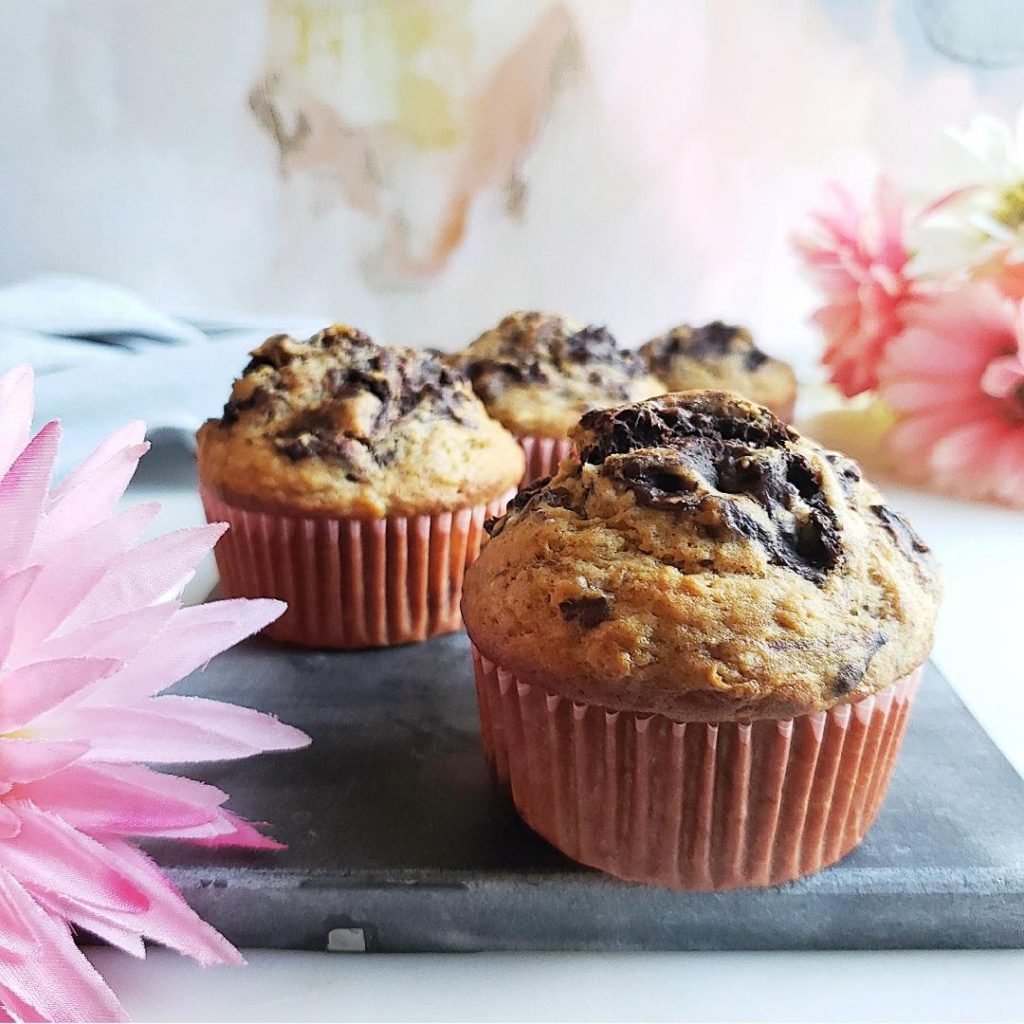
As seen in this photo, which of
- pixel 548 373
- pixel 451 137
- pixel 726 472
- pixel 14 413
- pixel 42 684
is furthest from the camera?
pixel 451 137

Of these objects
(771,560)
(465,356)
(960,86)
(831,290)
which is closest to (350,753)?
(771,560)

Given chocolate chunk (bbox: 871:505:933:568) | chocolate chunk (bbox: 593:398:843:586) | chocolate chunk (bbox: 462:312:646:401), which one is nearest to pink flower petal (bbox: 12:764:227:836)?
chocolate chunk (bbox: 593:398:843:586)

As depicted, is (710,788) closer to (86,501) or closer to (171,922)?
(171,922)

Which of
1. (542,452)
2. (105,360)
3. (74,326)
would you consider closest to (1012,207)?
(542,452)

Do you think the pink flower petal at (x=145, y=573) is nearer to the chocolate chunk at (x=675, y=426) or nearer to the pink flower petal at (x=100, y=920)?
the pink flower petal at (x=100, y=920)

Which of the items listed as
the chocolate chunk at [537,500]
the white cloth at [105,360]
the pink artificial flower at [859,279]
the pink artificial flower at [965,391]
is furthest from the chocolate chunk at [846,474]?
the white cloth at [105,360]

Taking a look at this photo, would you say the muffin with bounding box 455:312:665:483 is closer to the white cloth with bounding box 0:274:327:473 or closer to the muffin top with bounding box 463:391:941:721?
the white cloth with bounding box 0:274:327:473

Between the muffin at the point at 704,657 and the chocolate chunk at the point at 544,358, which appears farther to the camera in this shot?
the chocolate chunk at the point at 544,358
